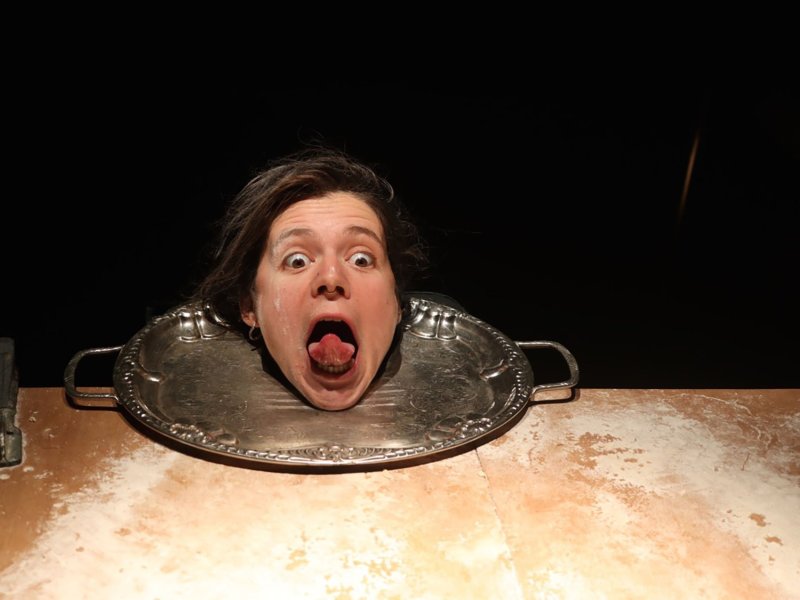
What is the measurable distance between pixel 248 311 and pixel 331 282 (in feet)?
1.07

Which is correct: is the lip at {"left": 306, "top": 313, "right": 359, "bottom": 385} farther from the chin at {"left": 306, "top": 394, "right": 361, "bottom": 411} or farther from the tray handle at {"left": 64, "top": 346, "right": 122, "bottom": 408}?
the tray handle at {"left": 64, "top": 346, "right": 122, "bottom": 408}

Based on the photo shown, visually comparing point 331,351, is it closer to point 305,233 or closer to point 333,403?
point 333,403

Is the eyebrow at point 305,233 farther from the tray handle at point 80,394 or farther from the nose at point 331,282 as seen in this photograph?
the tray handle at point 80,394

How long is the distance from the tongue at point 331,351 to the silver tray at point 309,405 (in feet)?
0.33

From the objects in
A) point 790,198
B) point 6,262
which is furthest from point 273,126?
point 790,198

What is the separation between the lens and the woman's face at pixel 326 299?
173 centimetres

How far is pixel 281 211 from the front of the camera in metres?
1.82

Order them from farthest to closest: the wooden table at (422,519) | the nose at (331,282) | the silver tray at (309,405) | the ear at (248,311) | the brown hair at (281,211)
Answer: the ear at (248,311), the brown hair at (281,211), the nose at (331,282), the silver tray at (309,405), the wooden table at (422,519)

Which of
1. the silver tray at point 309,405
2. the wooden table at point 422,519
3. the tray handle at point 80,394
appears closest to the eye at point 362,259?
the silver tray at point 309,405

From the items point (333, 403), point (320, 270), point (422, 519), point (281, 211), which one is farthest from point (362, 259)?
point (422, 519)

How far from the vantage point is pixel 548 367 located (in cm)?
239

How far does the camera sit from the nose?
1.71 meters

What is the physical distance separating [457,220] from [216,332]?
685 mm

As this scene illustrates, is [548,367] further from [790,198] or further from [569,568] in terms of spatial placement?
[569,568]
